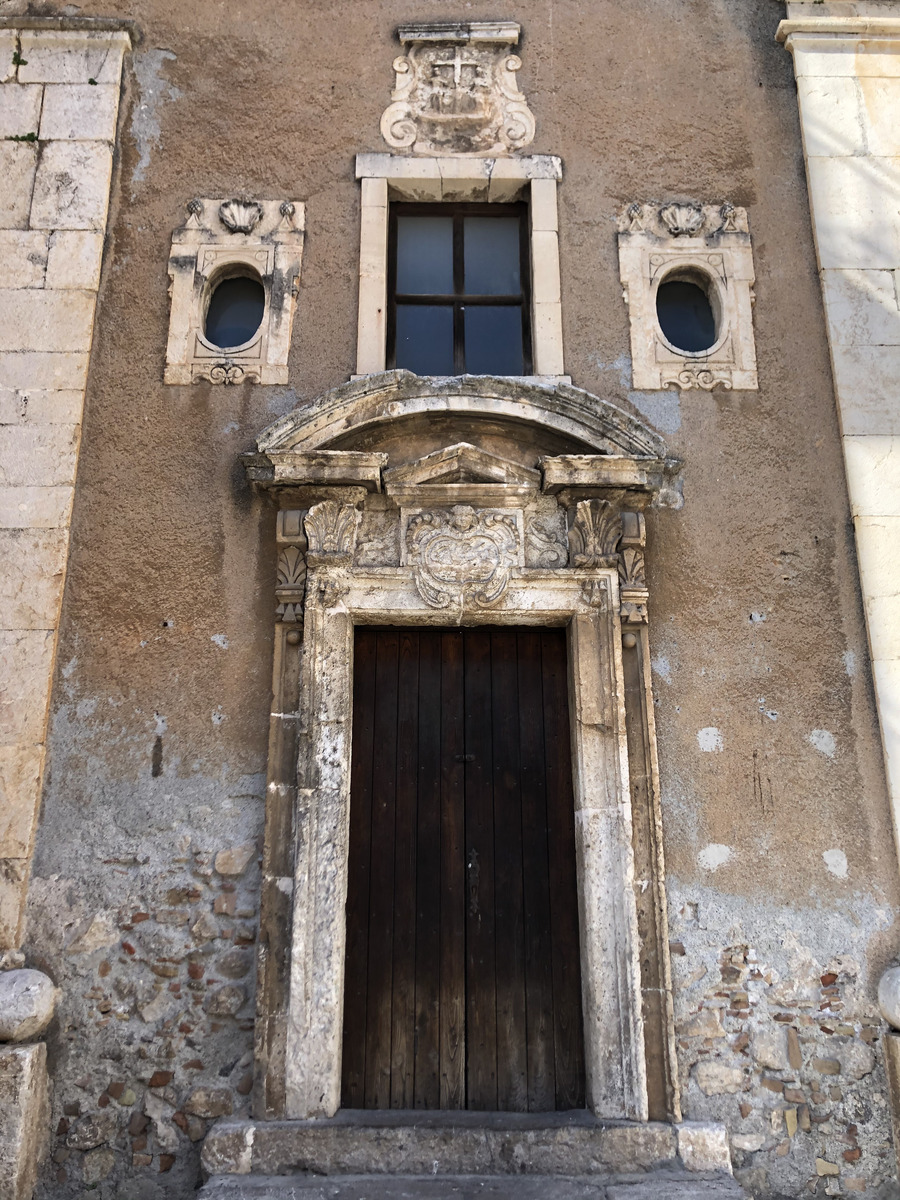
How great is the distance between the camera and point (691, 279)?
510 centimetres

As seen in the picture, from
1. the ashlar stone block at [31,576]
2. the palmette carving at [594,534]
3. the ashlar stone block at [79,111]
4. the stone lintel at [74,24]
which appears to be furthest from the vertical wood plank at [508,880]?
the stone lintel at [74,24]

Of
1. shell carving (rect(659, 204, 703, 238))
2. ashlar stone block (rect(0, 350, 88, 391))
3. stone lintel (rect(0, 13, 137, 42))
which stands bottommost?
ashlar stone block (rect(0, 350, 88, 391))

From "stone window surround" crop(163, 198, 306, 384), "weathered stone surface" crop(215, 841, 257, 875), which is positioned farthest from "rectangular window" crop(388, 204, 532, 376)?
"weathered stone surface" crop(215, 841, 257, 875)

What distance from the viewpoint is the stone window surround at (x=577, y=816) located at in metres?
3.89

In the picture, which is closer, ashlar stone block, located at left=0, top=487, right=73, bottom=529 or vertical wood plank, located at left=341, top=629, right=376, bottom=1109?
vertical wood plank, located at left=341, top=629, right=376, bottom=1109

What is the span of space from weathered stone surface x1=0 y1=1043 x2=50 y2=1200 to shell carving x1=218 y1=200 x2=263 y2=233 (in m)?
3.81

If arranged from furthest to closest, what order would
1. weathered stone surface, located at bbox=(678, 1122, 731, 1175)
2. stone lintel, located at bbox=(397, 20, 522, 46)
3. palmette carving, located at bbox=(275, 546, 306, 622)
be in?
stone lintel, located at bbox=(397, 20, 522, 46), palmette carving, located at bbox=(275, 546, 306, 622), weathered stone surface, located at bbox=(678, 1122, 731, 1175)

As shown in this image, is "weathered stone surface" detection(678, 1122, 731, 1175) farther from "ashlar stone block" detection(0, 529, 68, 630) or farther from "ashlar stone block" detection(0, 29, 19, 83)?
"ashlar stone block" detection(0, 29, 19, 83)

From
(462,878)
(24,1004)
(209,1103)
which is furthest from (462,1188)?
(24,1004)

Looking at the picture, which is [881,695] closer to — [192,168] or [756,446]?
[756,446]

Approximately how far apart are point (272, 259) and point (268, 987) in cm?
339

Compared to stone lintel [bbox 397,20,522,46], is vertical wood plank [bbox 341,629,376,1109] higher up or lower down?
lower down

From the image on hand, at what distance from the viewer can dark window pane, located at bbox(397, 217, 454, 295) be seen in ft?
17.0

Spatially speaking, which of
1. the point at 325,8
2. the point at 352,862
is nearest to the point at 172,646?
the point at 352,862
